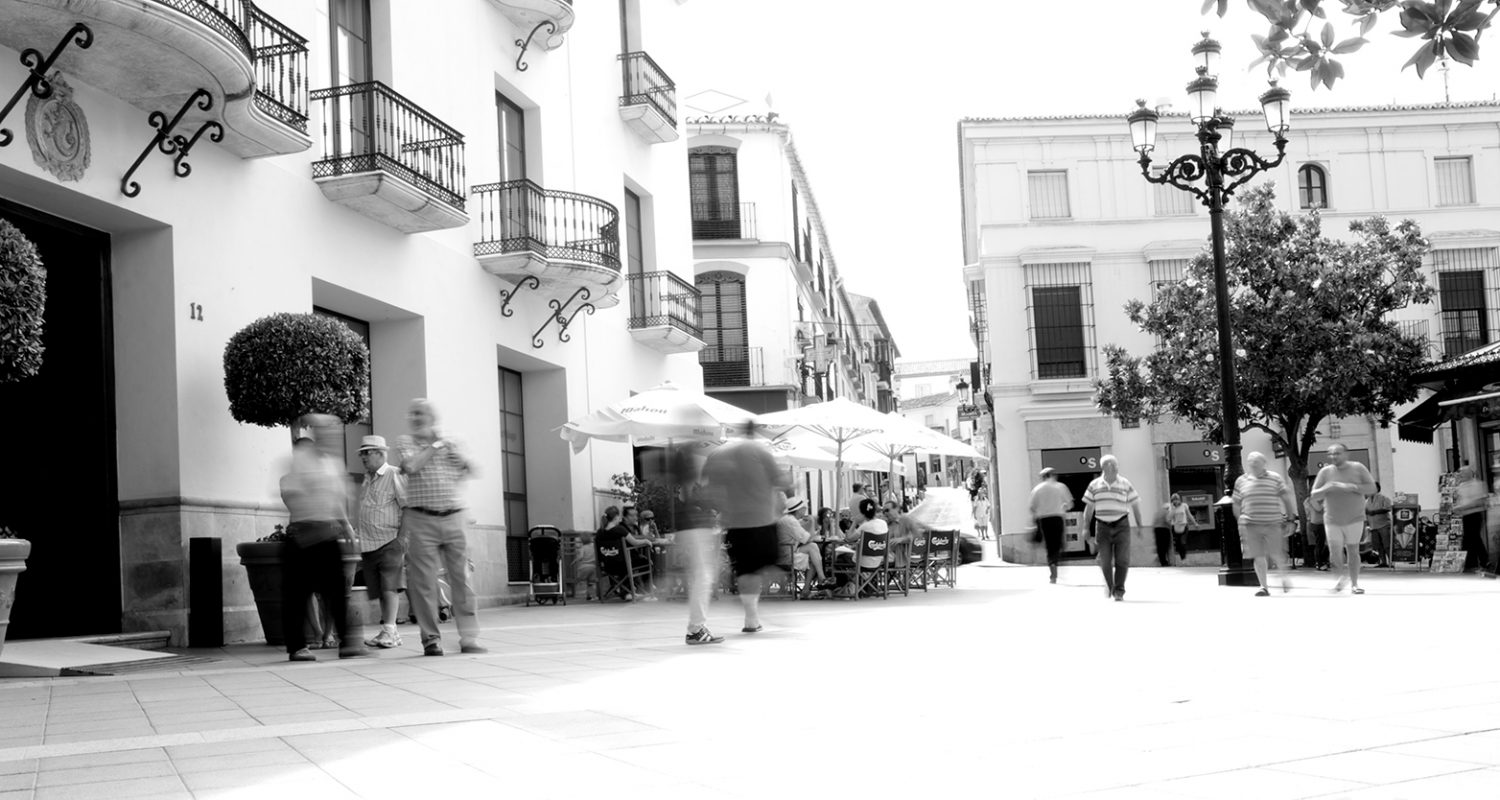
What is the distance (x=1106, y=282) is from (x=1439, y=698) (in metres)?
29.5

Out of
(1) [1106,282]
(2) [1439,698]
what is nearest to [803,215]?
(1) [1106,282]

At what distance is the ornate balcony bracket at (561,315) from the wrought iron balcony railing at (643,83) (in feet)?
15.2

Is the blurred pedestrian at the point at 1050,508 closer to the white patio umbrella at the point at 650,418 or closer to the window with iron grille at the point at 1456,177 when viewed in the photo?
the white patio umbrella at the point at 650,418

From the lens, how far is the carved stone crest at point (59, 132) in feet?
33.5

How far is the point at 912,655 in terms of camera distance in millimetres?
9203

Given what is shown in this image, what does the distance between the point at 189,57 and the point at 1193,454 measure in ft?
91.3

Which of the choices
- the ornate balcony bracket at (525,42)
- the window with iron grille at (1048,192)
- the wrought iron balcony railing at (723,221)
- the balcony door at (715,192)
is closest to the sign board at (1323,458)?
the window with iron grille at (1048,192)

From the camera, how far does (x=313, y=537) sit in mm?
10203

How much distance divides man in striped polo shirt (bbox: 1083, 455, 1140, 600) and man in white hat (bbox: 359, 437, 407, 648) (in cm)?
757

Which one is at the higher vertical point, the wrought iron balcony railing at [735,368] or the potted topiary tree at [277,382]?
the wrought iron balcony railing at [735,368]

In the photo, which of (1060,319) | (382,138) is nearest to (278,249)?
(382,138)

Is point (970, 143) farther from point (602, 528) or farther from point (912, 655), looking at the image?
point (912, 655)

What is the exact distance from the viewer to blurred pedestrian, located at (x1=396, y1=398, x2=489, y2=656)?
412 inches

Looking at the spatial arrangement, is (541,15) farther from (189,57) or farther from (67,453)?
(67,453)
